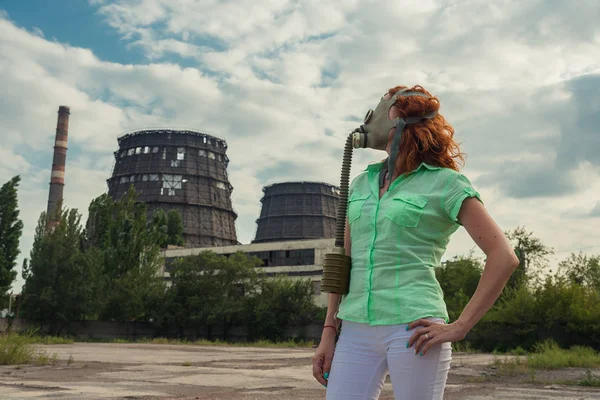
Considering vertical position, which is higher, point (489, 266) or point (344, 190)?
point (344, 190)

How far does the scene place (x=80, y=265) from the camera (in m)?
35.9

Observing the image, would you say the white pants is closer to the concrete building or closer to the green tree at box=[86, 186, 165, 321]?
the green tree at box=[86, 186, 165, 321]

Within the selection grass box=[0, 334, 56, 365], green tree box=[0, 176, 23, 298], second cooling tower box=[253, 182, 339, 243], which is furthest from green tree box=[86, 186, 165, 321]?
second cooling tower box=[253, 182, 339, 243]

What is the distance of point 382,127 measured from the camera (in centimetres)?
230

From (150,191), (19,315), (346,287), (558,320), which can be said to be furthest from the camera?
(150,191)

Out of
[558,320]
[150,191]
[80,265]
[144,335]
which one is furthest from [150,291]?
[150,191]

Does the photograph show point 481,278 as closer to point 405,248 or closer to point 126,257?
point 405,248

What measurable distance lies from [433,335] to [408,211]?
408 millimetres

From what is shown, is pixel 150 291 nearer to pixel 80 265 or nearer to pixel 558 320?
pixel 80 265

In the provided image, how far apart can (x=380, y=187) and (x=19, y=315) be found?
1473 inches

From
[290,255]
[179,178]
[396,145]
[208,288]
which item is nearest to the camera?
[396,145]

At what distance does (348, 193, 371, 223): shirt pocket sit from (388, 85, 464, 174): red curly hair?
0.16 metres

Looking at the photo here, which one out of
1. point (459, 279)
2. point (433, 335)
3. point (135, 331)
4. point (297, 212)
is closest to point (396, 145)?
point (433, 335)

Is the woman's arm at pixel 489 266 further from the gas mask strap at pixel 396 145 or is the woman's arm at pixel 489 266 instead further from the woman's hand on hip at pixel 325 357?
the woman's hand on hip at pixel 325 357
